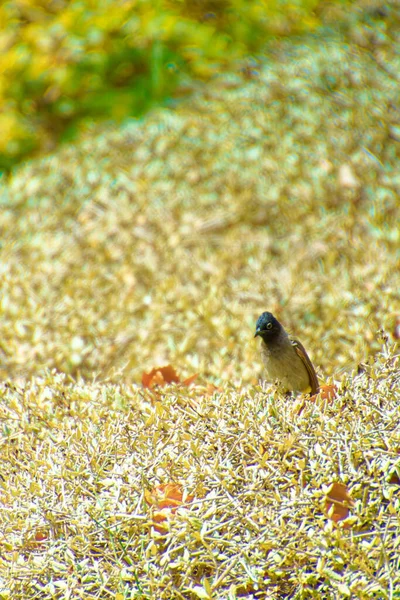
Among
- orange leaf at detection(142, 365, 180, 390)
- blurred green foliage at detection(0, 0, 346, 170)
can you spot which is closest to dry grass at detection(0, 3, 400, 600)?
orange leaf at detection(142, 365, 180, 390)

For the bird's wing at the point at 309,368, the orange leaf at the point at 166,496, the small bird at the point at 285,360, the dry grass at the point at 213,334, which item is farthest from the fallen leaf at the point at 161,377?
the orange leaf at the point at 166,496

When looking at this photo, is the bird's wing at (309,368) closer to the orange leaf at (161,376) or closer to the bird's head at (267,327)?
the bird's head at (267,327)

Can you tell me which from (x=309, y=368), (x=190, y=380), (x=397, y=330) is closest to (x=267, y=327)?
(x=309, y=368)

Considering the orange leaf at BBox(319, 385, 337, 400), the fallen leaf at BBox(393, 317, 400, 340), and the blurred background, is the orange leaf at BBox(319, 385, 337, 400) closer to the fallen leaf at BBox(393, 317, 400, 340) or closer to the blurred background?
the blurred background

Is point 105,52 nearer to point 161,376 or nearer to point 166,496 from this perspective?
point 161,376

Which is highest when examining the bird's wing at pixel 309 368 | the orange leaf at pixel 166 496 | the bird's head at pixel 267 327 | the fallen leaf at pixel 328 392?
the fallen leaf at pixel 328 392

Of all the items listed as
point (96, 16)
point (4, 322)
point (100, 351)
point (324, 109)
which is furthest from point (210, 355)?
point (96, 16)
